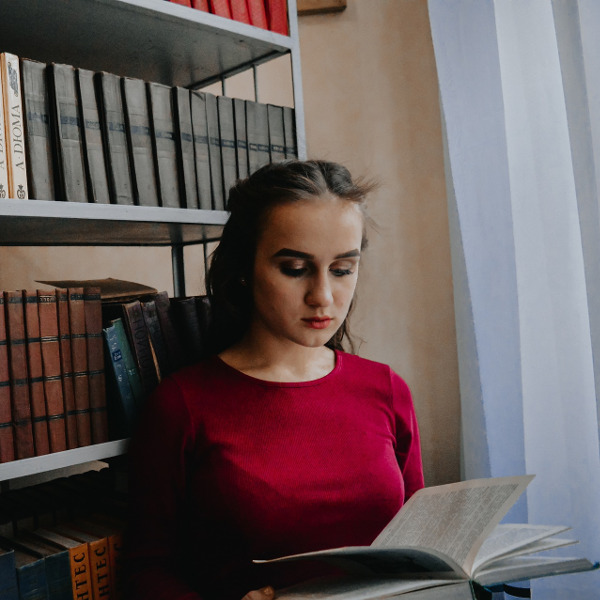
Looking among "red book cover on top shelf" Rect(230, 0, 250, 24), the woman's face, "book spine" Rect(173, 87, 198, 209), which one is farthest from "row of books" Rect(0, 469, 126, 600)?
"red book cover on top shelf" Rect(230, 0, 250, 24)

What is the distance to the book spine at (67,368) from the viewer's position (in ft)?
3.21

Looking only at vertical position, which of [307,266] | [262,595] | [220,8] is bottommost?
[262,595]

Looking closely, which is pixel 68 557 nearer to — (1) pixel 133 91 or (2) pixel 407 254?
(1) pixel 133 91

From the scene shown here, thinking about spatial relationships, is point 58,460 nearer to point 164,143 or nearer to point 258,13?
point 164,143

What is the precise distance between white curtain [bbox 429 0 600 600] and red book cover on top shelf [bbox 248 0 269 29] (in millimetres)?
656

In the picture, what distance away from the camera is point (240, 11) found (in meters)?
1.23

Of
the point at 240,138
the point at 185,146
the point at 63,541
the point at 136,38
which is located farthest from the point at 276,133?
the point at 63,541

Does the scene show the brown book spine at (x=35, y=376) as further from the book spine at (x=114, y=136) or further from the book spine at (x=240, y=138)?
the book spine at (x=240, y=138)

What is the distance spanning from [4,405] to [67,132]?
0.44 metres

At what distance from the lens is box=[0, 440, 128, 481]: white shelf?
89cm

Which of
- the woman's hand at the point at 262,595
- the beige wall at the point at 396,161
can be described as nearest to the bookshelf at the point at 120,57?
the woman's hand at the point at 262,595

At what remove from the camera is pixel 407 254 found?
6.34 feet

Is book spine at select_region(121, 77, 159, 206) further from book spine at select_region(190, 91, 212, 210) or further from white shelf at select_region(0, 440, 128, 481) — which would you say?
white shelf at select_region(0, 440, 128, 481)

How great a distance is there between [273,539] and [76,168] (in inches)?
26.2
